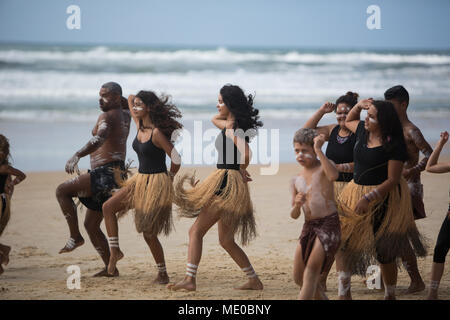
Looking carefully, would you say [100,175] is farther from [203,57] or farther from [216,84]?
[203,57]

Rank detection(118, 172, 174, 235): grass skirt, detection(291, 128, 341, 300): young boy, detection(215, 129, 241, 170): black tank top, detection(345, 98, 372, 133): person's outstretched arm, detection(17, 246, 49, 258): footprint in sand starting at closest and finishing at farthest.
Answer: detection(291, 128, 341, 300): young boy < detection(345, 98, 372, 133): person's outstretched arm < detection(215, 129, 241, 170): black tank top < detection(118, 172, 174, 235): grass skirt < detection(17, 246, 49, 258): footprint in sand

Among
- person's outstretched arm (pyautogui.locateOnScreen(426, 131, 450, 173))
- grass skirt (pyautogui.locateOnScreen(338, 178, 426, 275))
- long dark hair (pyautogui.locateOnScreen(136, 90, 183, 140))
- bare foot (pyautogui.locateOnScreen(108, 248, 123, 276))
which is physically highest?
long dark hair (pyautogui.locateOnScreen(136, 90, 183, 140))

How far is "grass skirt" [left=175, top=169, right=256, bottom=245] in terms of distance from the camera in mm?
6023

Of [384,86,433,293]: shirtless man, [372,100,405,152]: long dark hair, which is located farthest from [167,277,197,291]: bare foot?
[372,100,405,152]: long dark hair

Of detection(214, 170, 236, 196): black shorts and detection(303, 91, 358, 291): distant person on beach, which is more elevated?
detection(303, 91, 358, 291): distant person on beach

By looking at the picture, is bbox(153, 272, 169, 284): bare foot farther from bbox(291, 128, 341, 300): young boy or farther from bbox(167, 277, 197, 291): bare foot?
bbox(291, 128, 341, 300): young boy

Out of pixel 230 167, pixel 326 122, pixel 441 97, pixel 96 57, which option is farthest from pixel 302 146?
pixel 96 57

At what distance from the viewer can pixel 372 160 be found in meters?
5.43

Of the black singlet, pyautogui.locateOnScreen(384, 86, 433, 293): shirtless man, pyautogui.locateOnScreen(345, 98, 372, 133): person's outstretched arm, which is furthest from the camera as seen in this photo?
pyautogui.locateOnScreen(384, 86, 433, 293): shirtless man

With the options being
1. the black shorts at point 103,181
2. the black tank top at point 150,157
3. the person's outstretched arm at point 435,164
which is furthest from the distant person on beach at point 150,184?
the person's outstretched arm at point 435,164

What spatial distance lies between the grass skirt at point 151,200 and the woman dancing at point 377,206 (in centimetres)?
166

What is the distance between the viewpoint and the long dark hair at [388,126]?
17.5 ft

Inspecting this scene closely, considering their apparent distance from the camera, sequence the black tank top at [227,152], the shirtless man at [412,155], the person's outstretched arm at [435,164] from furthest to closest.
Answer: the black tank top at [227,152]
the shirtless man at [412,155]
the person's outstretched arm at [435,164]

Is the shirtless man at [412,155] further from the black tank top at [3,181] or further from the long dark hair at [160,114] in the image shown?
the black tank top at [3,181]
